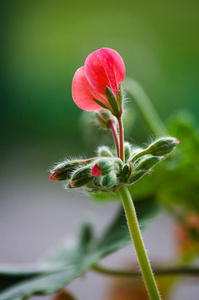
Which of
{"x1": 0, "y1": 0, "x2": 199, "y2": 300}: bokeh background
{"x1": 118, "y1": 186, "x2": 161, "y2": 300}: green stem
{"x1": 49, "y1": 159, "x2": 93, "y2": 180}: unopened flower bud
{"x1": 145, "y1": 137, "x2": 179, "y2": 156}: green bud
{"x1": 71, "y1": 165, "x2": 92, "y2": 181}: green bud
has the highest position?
{"x1": 0, "y1": 0, "x2": 199, "y2": 300}: bokeh background

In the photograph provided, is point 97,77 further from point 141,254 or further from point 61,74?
point 61,74

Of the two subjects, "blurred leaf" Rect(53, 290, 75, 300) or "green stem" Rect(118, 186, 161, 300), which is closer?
"green stem" Rect(118, 186, 161, 300)

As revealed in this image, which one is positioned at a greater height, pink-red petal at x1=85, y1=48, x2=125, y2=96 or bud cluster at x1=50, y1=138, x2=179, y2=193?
pink-red petal at x1=85, y1=48, x2=125, y2=96

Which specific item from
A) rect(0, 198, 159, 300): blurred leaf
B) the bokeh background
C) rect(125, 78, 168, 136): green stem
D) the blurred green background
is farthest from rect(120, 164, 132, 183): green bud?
the blurred green background

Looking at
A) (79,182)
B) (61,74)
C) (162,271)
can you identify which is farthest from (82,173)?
(61,74)

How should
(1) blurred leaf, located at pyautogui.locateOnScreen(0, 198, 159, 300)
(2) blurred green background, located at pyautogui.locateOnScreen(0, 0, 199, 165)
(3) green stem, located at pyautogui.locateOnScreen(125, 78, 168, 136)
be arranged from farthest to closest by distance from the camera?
(2) blurred green background, located at pyautogui.locateOnScreen(0, 0, 199, 165) < (3) green stem, located at pyautogui.locateOnScreen(125, 78, 168, 136) < (1) blurred leaf, located at pyautogui.locateOnScreen(0, 198, 159, 300)

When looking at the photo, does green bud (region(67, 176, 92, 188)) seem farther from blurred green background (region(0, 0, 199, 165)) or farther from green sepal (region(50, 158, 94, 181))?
blurred green background (region(0, 0, 199, 165))
